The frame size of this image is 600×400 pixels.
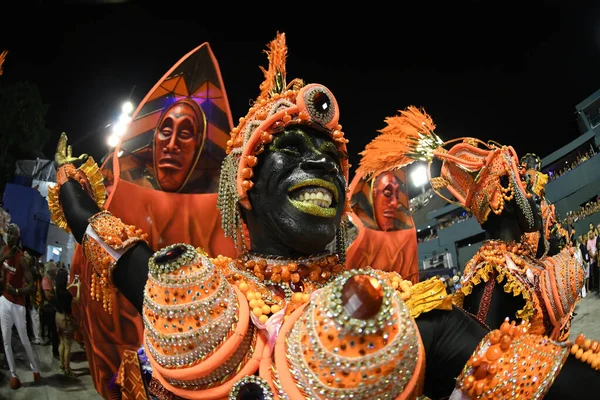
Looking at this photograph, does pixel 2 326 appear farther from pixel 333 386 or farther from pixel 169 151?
pixel 333 386

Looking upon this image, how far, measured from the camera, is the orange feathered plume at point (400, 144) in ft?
6.97

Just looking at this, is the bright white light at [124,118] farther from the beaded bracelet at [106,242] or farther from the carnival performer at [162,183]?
the beaded bracelet at [106,242]

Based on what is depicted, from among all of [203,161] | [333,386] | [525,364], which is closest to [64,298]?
[203,161]

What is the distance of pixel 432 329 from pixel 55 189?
1324 mm

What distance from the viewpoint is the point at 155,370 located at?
1043mm

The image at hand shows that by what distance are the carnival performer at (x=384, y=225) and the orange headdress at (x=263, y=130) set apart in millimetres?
Answer: 1883

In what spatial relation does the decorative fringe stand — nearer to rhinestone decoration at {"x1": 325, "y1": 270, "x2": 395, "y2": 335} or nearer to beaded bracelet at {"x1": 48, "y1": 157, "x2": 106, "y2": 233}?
beaded bracelet at {"x1": 48, "y1": 157, "x2": 106, "y2": 233}

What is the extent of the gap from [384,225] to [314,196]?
2.29 metres

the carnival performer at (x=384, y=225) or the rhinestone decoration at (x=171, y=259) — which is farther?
the carnival performer at (x=384, y=225)

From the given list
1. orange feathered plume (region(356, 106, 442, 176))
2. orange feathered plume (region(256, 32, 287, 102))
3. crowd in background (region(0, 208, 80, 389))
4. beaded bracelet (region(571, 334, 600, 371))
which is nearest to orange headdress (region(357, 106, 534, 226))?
orange feathered plume (region(356, 106, 442, 176))

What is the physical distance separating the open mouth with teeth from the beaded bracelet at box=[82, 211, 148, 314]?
0.53m

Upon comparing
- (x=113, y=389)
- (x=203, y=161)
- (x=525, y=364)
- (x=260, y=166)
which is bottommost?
(x=113, y=389)

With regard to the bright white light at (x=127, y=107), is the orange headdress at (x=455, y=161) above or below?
below

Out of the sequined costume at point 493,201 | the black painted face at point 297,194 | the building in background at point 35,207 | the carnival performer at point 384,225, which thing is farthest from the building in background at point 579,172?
the building in background at point 35,207
